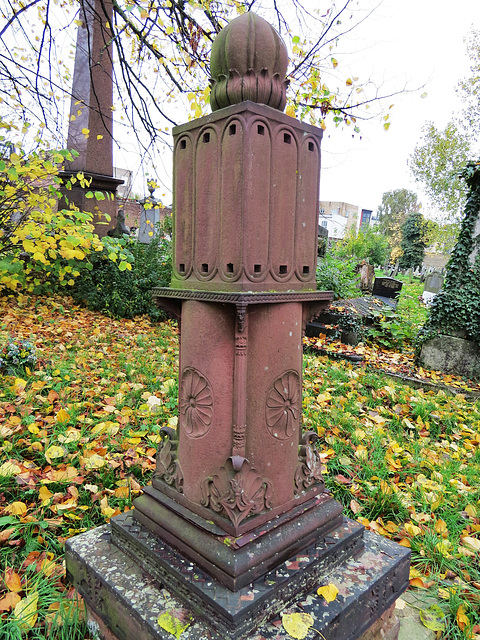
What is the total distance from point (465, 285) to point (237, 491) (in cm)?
607

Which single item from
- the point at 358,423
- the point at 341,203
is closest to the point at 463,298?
the point at 358,423

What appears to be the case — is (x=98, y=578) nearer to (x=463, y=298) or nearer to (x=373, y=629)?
(x=373, y=629)

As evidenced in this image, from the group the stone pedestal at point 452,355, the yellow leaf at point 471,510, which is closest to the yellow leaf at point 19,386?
the yellow leaf at point 471,510

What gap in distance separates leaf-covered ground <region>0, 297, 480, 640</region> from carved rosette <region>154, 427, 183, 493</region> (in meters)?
0.70

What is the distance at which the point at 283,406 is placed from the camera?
72.9 inches

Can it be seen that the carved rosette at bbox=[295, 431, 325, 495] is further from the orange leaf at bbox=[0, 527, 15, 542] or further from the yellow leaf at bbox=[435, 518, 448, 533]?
the orange leaf at bbox=[0, 527, 15, 542]

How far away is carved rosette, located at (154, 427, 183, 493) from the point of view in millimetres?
1947

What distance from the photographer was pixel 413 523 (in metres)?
2.62

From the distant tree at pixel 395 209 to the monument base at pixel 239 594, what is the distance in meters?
53.5

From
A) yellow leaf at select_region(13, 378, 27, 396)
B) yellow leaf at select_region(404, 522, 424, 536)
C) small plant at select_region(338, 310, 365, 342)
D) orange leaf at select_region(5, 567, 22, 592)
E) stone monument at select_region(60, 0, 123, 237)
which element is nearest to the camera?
orange leaf at select_region(5, 567, 22, 592)

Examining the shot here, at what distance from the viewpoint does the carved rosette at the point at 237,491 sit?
5.41ft

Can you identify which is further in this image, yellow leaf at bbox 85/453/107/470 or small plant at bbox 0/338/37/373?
small plant at bbox 0/338/37/373

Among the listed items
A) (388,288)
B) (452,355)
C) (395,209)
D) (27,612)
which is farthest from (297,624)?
(395,209)

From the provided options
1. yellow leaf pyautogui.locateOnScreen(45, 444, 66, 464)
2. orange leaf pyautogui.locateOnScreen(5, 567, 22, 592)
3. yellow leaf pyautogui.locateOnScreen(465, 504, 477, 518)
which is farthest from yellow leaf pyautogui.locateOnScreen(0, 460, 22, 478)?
yellow leaf pyautogui.locateOnScreen(465, 504, 477, 518)
